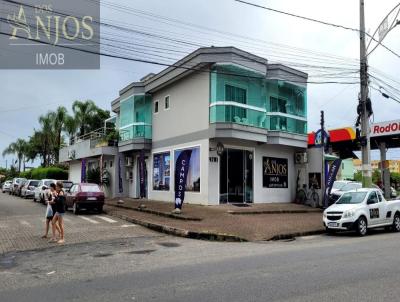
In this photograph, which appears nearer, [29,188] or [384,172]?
[384,172]

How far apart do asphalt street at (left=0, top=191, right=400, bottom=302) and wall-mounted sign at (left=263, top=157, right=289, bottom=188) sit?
11.4 m

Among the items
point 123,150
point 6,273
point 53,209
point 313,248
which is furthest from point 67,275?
point 123,150

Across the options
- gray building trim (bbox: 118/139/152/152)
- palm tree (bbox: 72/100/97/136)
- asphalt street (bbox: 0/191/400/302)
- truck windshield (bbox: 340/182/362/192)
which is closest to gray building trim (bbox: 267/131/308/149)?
truck windshield (bbox: 340/182/362/192)

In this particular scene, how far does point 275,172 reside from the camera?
24.9 metres

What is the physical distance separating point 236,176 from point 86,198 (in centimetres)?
794

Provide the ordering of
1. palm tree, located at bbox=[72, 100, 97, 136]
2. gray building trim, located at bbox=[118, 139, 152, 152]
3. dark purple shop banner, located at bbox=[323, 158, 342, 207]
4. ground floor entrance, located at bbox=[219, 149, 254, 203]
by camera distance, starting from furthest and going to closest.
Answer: palm tree, located at bbox=[72, 100, 97, 136] < gray building trim, located at bbox=[118, 139, 152, 152] < dark purple shop banner, located at bbox=[323, 158, 342, 207] < ground floor entrance, located at bbox=[219, 149, 254, 203]

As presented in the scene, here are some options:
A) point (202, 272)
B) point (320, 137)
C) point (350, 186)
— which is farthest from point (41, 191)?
point (202, 272)

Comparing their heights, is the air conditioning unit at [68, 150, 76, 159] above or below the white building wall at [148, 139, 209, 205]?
above

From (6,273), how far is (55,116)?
162 ft

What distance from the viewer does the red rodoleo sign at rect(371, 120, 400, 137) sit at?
28438 mm

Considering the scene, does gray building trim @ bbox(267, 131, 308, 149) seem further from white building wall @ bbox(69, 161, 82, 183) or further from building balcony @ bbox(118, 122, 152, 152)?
white building wall @ bbox(69, 161, 82, 183)

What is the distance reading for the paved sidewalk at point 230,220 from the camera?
1498 centimetres

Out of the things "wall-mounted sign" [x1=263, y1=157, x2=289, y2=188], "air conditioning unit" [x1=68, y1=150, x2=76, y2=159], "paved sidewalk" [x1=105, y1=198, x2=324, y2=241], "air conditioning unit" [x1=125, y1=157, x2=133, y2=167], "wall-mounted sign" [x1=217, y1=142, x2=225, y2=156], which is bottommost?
"paved sidewalk" [x1=105, y1=198, x2=324, y2=241]

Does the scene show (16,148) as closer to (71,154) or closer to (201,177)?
(71,154)
